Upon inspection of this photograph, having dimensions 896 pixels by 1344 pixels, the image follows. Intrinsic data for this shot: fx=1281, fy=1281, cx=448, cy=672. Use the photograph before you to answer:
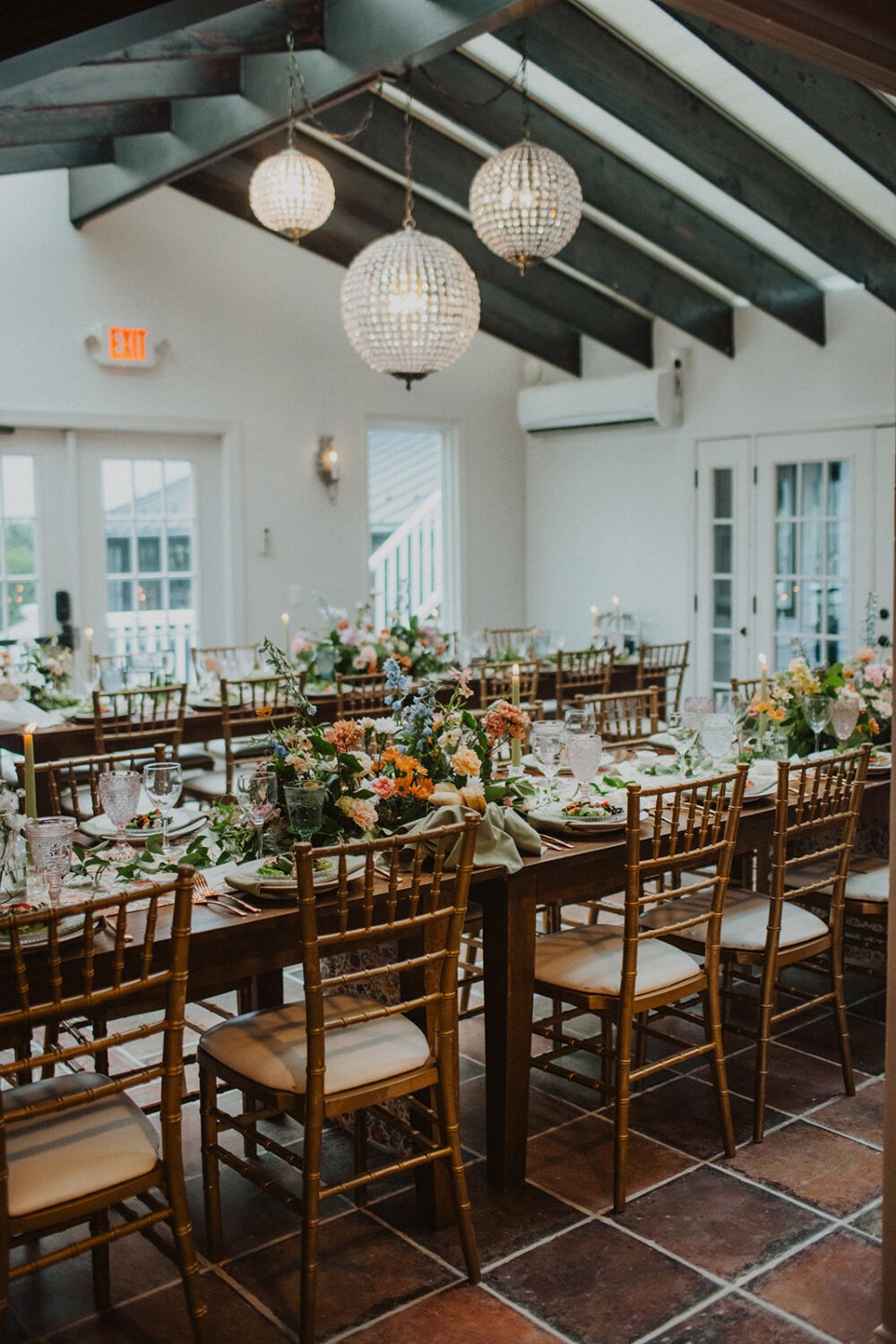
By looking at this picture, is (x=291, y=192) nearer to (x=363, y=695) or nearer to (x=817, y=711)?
(x=363, y=695)

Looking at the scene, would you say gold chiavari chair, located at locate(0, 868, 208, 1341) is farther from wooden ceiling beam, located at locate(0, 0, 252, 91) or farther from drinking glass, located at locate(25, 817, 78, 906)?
wooden ceiling beam, located at locate(0, 0, 252, 91)

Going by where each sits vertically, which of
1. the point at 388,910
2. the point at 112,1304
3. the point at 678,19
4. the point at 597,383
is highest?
the point at 678,19

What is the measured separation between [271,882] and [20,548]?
515cm

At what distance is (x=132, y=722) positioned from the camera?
5.07 metres

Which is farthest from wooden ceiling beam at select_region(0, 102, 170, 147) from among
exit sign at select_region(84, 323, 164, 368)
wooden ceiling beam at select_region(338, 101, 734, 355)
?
exit sign at select_region(84, 323, 164, 368)

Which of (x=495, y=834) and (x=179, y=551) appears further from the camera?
(x=179, y=551)

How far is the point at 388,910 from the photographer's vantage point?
2521mm

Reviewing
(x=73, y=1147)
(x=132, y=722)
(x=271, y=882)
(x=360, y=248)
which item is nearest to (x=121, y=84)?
(x=360, y=248)

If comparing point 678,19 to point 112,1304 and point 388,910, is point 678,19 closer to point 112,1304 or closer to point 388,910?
point 388,910

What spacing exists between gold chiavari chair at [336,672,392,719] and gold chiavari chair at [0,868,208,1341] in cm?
305

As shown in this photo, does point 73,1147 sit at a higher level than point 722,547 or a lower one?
lower

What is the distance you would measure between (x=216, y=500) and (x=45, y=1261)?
6.21 meters

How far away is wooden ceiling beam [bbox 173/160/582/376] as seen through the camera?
24.7 ft

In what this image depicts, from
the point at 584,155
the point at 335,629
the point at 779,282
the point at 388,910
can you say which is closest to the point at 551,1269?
the point at 388,910
